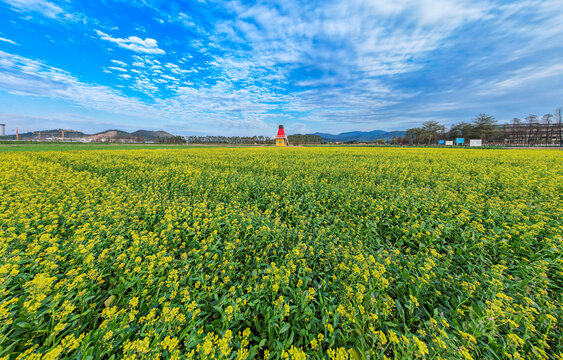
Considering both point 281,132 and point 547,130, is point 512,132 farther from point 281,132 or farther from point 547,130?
point 281,132

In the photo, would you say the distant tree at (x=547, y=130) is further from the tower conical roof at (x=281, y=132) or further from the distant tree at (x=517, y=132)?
the tower conical roof at (x=281, y=132)

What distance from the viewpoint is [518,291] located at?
2.92 meters

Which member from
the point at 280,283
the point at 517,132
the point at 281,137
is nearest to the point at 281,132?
the point at 281,137

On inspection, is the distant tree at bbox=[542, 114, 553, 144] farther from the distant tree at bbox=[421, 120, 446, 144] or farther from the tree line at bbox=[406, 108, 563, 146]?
the distant tree at bbox=[421, 120, 446, 144]

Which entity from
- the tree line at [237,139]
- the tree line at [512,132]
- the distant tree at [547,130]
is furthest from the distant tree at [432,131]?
the tree line at [237,139]

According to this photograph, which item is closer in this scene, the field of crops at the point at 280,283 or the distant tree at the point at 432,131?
the field of crops at the point at 280,283

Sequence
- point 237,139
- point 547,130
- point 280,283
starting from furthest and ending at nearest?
point 237,139, point 547,130, point 280,283

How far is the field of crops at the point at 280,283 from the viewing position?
2.06 meters

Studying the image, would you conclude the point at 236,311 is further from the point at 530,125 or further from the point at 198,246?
the point at 530,125

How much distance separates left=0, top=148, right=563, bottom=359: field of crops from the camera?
2.06 m

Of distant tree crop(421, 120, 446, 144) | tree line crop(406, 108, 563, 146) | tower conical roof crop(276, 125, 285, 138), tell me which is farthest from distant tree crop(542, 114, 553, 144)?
tower conical roof crop(276, 125, 285, 138)

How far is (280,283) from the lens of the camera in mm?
2863

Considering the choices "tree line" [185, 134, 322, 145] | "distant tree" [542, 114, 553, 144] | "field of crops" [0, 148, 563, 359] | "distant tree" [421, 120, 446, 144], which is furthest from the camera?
"tree line" [185, 134, 322, 145]

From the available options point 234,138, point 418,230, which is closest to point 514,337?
point 418,230
